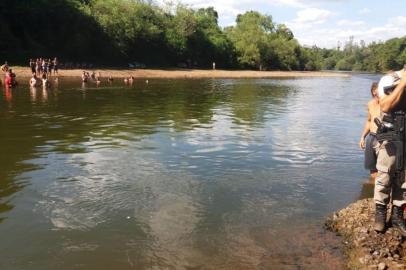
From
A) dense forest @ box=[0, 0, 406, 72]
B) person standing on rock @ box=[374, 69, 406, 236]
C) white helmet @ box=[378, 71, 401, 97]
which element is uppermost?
dense forest @ box=[0, 0, 406, 72]

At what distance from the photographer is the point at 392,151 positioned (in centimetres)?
587

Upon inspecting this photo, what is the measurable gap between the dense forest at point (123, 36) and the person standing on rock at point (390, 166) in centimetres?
5171

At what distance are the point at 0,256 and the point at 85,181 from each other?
3.32m

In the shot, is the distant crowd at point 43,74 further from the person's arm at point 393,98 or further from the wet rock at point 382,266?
the wet rock at point 382,266

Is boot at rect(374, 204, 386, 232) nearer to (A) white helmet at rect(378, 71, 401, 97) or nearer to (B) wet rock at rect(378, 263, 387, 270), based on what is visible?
(B) wet rock at rect(378, 263, 387, 270)

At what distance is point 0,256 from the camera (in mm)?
5848

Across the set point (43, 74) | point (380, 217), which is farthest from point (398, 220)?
point (43, 74)

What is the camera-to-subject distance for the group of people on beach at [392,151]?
5801 millimetres

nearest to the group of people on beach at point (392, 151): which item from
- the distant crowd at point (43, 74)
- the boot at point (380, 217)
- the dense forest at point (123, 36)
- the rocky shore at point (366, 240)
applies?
the boot at point (380, 217)

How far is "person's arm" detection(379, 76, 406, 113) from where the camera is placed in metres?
5.67

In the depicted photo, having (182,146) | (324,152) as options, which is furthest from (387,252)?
(182,146)

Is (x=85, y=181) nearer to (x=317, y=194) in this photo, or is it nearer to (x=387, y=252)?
(x=317, y=194)

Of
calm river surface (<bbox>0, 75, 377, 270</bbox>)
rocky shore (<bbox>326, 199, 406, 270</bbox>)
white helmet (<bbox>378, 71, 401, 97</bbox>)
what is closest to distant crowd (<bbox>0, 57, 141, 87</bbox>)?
calm river surface (<bbox>0, 75, 377, 270</bbox>)

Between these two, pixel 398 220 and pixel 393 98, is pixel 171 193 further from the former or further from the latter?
pixel 393 98
